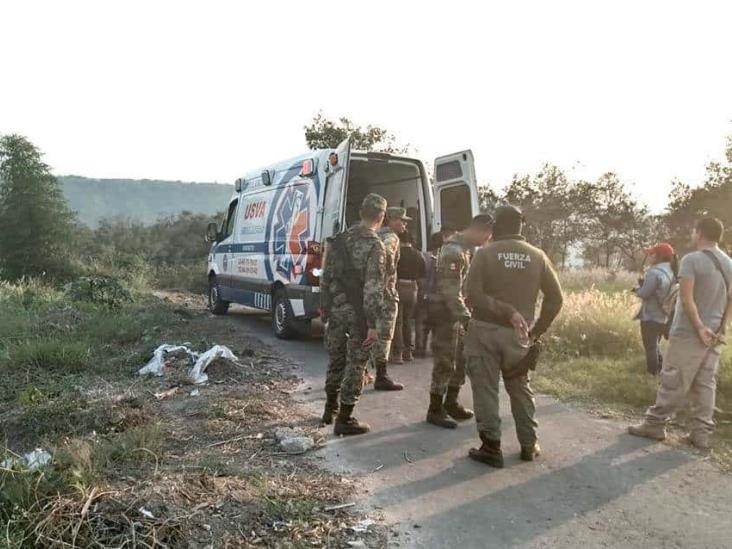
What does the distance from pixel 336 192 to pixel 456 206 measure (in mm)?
1844

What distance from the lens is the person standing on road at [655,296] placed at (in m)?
6.35

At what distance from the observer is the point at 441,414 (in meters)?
4.91

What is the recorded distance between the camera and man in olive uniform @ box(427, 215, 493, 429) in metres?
4.80

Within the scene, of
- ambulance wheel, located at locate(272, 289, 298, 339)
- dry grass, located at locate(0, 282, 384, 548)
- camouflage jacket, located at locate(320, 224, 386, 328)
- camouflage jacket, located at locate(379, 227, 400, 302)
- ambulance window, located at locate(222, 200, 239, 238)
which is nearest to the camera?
dry grass, located at locate(0, 282, 384, 548)

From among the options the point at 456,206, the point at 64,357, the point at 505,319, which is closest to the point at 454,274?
the point at 505,319

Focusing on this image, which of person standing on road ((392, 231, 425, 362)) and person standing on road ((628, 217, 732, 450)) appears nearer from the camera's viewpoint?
person standing on road ((628, 217, 732, 450))

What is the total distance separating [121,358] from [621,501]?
568 centimetres

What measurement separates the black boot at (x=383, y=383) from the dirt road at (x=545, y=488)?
830mm

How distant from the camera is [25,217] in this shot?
20.9 metres

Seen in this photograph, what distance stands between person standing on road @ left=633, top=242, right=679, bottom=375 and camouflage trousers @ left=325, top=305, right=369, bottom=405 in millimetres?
3503

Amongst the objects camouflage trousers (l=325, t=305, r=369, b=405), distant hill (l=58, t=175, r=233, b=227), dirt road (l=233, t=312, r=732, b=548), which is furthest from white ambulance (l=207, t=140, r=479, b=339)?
distant hill (l=58, t=175, r=233, b=227)

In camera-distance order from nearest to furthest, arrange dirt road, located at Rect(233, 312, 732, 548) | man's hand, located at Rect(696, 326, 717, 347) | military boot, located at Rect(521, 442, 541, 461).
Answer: dirt road, located at Rect(233, 312, 732, 548), military boot, located at Rect(521, 442, 541, 461), man's hand, located at Rect(696, 326, 717, 347)

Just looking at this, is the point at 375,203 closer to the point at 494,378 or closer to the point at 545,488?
the point at 494,378

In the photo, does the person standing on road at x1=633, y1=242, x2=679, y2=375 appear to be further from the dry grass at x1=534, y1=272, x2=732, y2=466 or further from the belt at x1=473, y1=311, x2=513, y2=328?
the belt at x1=473, y1=311, x2=513, y2=328
